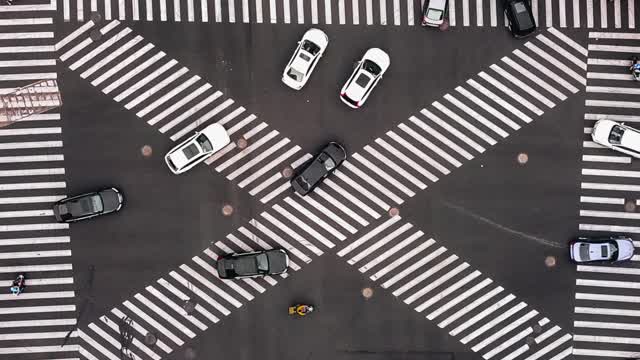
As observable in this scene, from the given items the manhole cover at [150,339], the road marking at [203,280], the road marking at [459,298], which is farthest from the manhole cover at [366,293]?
the manhole cover at [150,339]

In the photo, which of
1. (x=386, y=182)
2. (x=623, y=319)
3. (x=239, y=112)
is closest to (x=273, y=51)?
(x=239, y=112)

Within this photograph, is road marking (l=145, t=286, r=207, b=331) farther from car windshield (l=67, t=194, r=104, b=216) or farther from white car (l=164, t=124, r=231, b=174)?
white car (l=164, t=124, r=231, b=174)

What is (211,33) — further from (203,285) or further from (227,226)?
(203,285)

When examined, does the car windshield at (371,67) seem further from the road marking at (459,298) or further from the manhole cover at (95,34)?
the manhole cover at (95,34)

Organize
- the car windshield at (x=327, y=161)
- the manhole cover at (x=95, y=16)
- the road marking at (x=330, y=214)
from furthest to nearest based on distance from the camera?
the road marking at (x=330, y=214), the manhole cover at (x=95, y=16), the car windshield at (x=327, y=161)

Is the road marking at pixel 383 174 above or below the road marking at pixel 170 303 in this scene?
above
